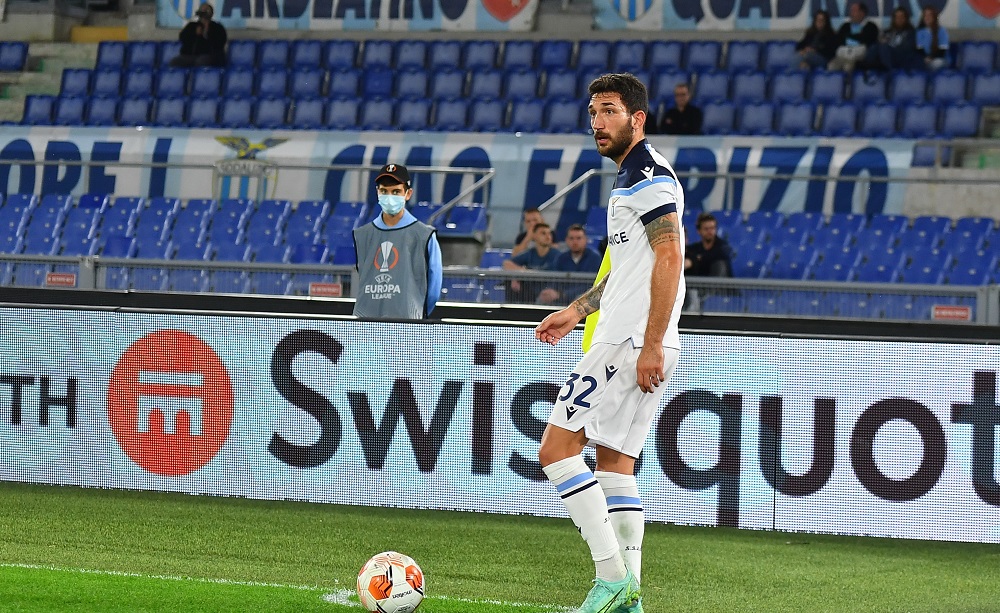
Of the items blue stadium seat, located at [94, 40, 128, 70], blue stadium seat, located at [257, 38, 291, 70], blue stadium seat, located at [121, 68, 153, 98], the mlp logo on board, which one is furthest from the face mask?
blue stadium seat, located at [94, 40, 128, 70]

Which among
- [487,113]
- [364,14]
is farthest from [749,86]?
[364,14]

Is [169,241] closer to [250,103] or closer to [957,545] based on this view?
[250,103]

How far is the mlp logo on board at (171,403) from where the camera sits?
8.17 meters

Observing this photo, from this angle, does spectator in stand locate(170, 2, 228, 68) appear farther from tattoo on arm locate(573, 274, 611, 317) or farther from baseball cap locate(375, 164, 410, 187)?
tattoo on arm locate(573, 274, 611, 317)

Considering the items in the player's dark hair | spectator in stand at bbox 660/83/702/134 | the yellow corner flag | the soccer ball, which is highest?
spectator in stand at bbox 660/83/702/134

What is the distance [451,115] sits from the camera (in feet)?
63.3

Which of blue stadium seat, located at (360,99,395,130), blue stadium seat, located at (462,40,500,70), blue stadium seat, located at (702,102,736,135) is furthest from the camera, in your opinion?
blue stadium seat, located at (462,40,500,70)

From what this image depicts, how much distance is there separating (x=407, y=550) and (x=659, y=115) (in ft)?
40.0

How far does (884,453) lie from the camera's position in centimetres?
734

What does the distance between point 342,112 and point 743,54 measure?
565 cm

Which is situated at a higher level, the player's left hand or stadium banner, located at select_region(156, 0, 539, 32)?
stadium banner, located at select_region(156, 0, 539, 32)

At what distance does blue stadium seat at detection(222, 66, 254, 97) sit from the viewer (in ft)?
68.9

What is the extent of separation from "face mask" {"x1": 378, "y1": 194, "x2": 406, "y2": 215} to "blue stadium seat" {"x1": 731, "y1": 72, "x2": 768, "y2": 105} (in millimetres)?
10558

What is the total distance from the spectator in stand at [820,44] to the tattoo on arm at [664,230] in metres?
14.5
